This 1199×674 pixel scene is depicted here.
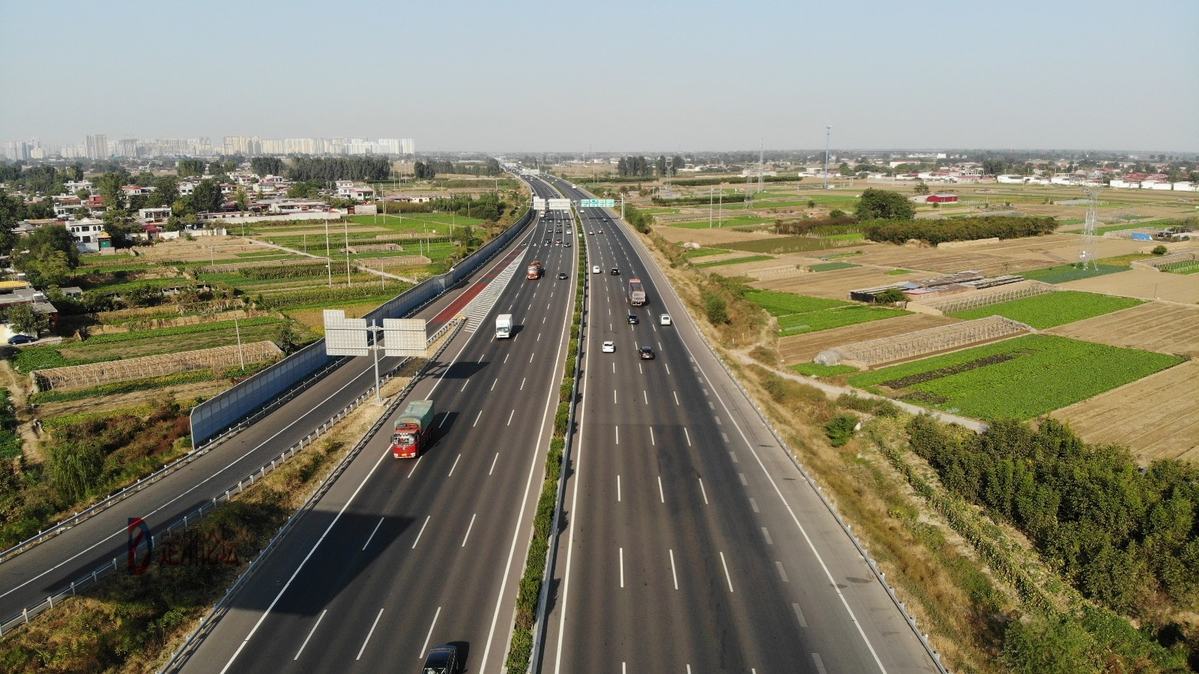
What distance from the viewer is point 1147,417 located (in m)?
57.2

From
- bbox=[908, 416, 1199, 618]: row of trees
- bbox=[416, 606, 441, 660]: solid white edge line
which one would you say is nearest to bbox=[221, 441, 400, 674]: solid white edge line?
bbox=[416, 606, 441, 660]: solid white edge line

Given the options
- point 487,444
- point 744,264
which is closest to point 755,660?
A: point 487,444

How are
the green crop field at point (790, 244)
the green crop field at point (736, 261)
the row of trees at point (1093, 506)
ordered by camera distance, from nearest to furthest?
the row of trees at point (1093, 506) → the green crop field at point (736, 261) → the green crop field at point (790, 244)

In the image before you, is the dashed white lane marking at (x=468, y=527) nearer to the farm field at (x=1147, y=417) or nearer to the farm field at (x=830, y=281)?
the farm field at (x=1147, y=417)

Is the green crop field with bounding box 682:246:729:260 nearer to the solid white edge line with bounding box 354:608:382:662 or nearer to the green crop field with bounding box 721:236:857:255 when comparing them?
the green crop field with bounding box 721:236:857:255

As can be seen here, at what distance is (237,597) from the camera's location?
3192 cm

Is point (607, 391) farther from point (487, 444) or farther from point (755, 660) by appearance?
point (755, 660)

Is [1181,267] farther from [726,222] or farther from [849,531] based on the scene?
[849,531]

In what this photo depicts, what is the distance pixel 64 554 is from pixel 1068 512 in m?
50.9

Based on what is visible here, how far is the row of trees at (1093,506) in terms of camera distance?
34.3 m

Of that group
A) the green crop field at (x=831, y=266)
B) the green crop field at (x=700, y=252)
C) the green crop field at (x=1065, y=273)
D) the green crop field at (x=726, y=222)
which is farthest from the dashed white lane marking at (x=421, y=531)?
the green crop field at (x=726, y=222)

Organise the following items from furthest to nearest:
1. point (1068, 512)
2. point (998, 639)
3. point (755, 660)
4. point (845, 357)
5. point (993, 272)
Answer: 1. point (993, 272)
2. point (845, 357)
3. point (1068, 512)
4. point (998, 639)
5. point (755, 660)

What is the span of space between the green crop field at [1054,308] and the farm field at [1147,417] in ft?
73.3

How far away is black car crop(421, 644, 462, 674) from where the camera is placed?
85.6 feet
